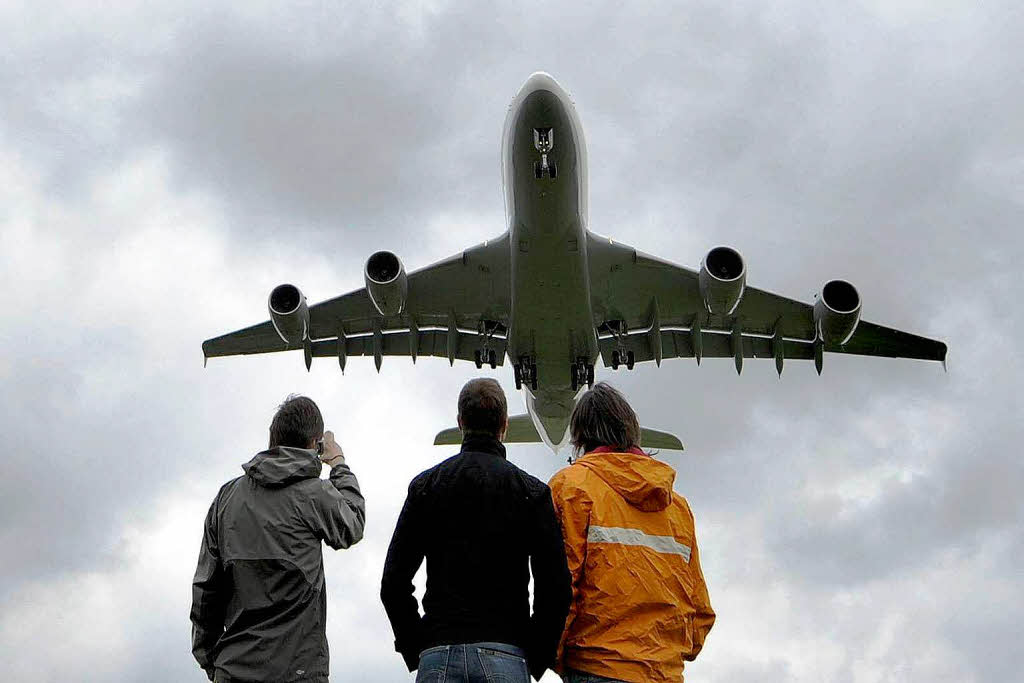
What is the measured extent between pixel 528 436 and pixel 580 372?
145 inches

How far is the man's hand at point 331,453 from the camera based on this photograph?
4727 millimetres

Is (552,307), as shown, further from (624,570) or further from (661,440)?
(624,570)

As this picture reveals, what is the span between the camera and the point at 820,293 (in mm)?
18562

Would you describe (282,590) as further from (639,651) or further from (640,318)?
(640,318)

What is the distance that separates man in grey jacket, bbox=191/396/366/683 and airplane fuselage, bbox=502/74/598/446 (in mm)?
12906

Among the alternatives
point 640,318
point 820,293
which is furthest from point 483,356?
point 820,293

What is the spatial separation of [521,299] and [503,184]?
3.03 metres

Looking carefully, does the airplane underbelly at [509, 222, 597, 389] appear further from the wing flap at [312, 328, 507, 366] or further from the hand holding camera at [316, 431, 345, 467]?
the hand holding camera at [316, 431, 345, 467]

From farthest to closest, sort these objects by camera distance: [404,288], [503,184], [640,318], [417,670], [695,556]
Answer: [640,318] < [503,184] < [404,288] < [695,556] < [417,670]

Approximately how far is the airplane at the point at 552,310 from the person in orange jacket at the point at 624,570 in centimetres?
1331

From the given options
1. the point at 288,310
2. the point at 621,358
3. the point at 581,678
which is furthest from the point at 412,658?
the point at 621,358

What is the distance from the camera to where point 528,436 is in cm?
2372

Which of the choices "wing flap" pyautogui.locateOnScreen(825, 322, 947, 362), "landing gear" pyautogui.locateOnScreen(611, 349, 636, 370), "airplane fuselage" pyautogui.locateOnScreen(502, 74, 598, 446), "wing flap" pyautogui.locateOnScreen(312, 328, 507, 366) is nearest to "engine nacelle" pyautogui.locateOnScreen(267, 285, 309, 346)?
"wing flap" pyautogui.locateOnScreen(312, 328, 507, 366)

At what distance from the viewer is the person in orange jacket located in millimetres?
3924
